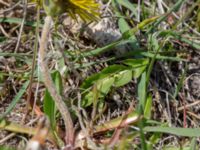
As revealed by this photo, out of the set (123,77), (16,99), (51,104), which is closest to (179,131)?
(123,77)

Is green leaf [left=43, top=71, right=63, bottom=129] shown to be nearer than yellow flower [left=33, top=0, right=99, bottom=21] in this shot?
No

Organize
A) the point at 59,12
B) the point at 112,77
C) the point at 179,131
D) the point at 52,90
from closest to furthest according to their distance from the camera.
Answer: the point at 59,12
the point at 52,90
the point at 179,131
the point at 112,77

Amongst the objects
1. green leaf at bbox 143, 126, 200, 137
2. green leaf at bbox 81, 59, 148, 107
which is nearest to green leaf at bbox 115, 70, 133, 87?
green leaf at bbox 81, 59, 148, 107

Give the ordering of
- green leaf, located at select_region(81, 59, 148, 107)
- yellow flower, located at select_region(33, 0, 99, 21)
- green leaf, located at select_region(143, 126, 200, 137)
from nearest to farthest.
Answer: yellow flower, located at select_region(33, 0, 99, 21) < green leaf, located at select_region(143, 126, 200, 137) < green leaf, located at select_region(81, 59, 148, 107)

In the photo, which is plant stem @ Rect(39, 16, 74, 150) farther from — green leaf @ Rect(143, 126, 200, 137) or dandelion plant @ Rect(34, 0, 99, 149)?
green leaf @ Rect(143, 126, 200, 137)

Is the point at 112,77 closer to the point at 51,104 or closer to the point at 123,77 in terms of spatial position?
the point at 123,77

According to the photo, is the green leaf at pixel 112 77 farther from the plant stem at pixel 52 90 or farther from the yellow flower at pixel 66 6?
the yellow flower at pixel 66 6

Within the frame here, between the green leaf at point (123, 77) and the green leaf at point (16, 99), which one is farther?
the green leaf at point (123, 77)

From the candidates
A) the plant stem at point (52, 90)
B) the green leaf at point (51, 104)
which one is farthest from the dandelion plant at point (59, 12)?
the green leaf at point (51, 104)

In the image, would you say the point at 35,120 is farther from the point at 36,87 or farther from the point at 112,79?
the point at 112,79

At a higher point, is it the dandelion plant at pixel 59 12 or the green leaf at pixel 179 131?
the dandelion plant at pixel 59 12
